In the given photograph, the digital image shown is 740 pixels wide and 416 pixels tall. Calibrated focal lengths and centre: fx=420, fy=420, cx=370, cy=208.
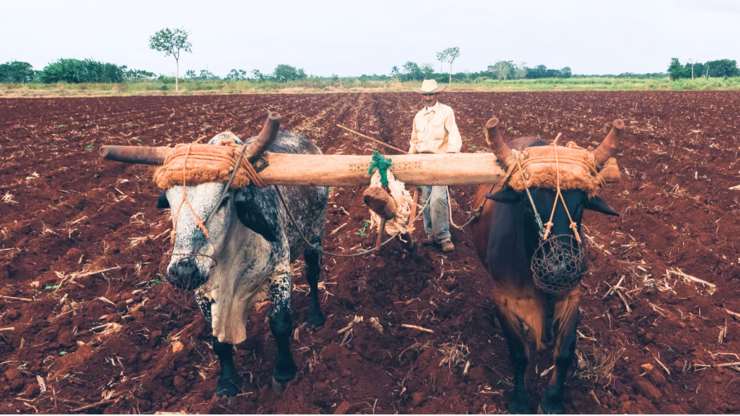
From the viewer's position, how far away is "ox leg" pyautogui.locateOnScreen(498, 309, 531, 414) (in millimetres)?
3391

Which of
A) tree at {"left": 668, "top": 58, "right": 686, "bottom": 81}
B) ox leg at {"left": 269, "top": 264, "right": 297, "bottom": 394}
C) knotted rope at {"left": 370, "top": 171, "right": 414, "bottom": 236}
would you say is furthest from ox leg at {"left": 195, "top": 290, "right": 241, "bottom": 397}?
tree at {"left": 668, "top": 58, "right": 686, "bottom": 81}

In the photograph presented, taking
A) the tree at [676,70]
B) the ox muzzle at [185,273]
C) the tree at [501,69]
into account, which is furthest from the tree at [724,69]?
the ox muzzle at [185,273]

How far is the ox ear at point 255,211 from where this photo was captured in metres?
2.98

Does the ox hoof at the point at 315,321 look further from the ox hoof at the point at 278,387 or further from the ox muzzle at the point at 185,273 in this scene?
the ox muzzle at the point at 185,273

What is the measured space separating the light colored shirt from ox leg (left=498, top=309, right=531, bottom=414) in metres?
2.90

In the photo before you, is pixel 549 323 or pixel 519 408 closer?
pixel 549 323

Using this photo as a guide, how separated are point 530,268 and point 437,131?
3172mm

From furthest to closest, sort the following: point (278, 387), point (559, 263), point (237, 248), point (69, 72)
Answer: point (69, 72)
point (278, 387)
point (237, 248)
point (559, 263)

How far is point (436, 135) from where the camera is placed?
19.4ft

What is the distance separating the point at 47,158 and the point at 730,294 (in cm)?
1462

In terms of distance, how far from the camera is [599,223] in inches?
289

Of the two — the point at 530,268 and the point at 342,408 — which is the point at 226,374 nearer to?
the point at 342,408

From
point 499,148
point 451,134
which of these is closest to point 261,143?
point 499,148

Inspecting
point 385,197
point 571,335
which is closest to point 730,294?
point 571,335
